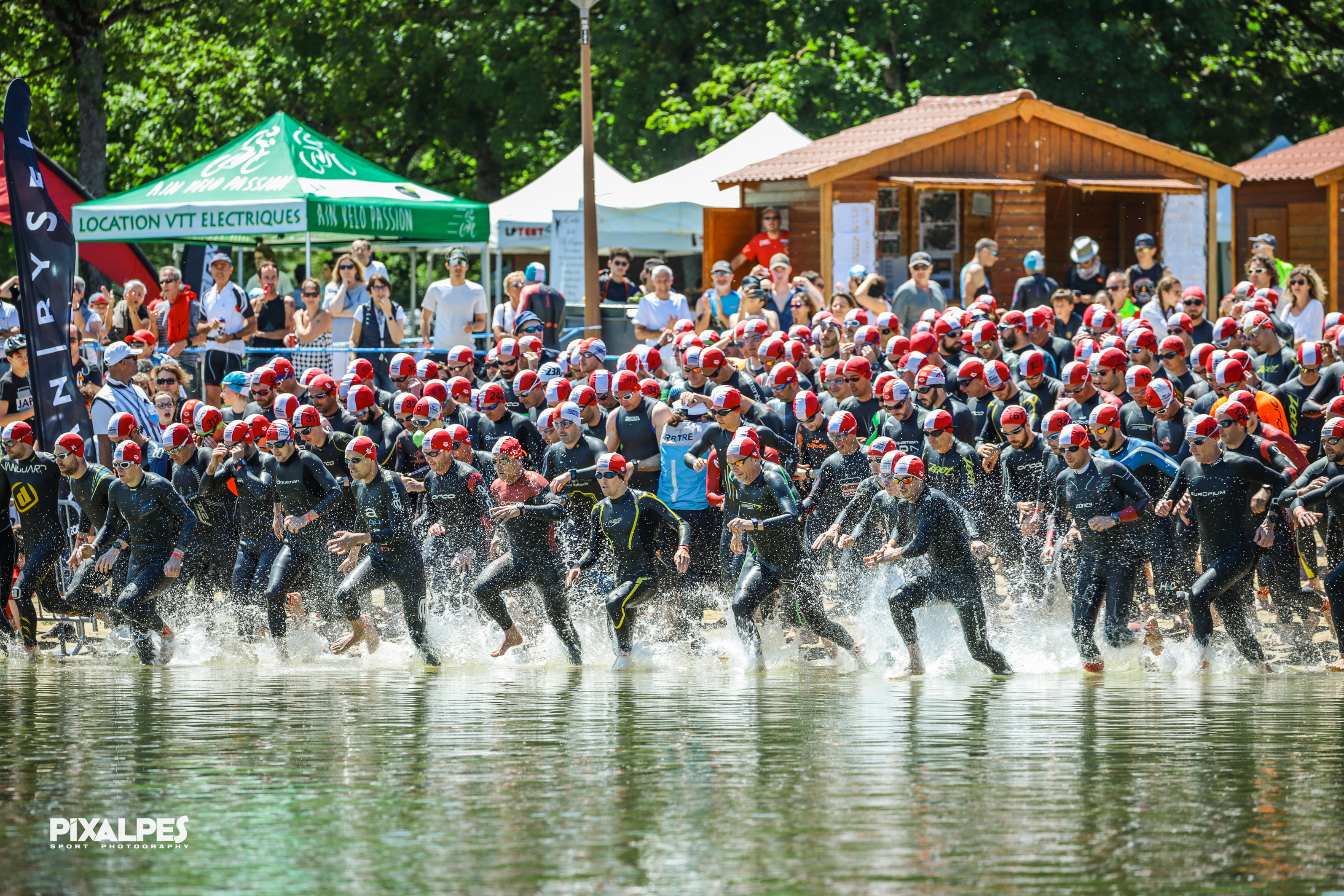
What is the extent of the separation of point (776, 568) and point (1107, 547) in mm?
2205

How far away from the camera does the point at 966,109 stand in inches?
875

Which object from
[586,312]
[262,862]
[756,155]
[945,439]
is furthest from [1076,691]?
[756,155]

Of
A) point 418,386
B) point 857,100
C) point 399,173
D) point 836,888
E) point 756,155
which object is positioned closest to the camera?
point 836,888

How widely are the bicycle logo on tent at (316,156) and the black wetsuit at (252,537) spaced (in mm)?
6366

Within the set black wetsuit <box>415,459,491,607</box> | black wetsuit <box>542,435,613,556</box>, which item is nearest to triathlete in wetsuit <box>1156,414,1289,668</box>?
black wetsuit <box>542,435,613,556</box>

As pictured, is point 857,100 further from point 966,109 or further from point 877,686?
point 877,686

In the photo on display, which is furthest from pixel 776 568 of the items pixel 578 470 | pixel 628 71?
pixel 628 71

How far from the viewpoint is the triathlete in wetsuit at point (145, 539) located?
13.5m

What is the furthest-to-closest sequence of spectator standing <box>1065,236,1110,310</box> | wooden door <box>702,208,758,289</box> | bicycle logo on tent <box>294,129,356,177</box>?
wooden door <box>702,208,758,289</box> < bicycle logo on tent <box>294,129,356,177</box> < spectator standing <box>1065,236,1110,310</box>

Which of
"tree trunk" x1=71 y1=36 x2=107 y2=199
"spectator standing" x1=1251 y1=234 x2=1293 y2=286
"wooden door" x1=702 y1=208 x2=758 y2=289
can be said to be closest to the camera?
"spectator standing" x1=1251 y1=234 x2=1293 y2=286

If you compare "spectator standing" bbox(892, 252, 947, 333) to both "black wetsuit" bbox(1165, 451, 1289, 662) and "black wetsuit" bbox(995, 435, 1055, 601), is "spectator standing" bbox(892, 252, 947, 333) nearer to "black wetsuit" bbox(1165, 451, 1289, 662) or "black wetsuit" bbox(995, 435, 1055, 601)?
"black wetsuit" bbox(995, 435, 1055, 601)

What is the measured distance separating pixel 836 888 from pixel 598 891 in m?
0.87

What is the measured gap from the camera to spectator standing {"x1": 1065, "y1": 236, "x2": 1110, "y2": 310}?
1912cm

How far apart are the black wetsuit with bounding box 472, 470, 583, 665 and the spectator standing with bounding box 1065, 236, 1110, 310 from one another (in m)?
7.96
